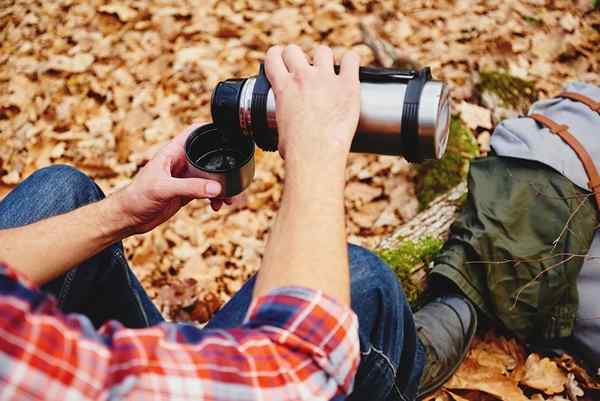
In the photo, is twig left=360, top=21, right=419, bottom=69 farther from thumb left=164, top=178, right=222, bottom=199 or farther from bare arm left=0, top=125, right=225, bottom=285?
thumb left=164, top=178, right=222, bottom=199

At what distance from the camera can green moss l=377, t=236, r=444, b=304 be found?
86.7 inches

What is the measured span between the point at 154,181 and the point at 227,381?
2.57 ft

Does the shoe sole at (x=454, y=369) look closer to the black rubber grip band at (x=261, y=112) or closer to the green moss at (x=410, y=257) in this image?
the green moss at (x=410, y=257)

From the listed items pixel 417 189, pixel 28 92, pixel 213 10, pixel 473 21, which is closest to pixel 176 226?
pixel 417 189

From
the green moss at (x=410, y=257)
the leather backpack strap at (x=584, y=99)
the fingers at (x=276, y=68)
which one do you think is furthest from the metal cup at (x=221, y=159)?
the leather backpack strap at (x=584, y=99)

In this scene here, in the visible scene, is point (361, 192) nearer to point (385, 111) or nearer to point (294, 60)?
point (385, 111)

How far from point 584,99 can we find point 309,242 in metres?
1.66

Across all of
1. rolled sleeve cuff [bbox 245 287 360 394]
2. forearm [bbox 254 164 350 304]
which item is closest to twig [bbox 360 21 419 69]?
forearm [bbox 254 164 350 304]

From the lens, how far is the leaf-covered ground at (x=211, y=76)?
2.74 meters

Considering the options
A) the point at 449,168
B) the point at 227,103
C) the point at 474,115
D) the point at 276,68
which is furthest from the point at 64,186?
the point at 474,115

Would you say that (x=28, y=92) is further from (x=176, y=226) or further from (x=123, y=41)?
(x=176, y=226)

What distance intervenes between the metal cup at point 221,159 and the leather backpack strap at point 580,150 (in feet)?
3.92

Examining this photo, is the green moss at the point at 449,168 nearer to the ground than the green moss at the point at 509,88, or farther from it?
nearer to the ground

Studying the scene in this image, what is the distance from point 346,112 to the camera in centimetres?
122
